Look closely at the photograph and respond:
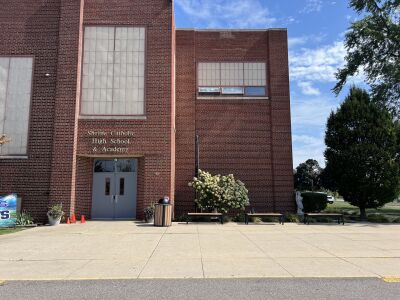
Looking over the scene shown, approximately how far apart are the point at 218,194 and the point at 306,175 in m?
71.7

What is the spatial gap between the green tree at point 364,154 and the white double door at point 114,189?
12.0 m

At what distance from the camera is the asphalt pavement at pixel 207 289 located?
19.0 ft

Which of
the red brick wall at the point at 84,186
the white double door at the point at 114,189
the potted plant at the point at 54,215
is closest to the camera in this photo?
the potted plant at the point at 54,215

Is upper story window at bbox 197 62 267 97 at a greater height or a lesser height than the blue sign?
greater

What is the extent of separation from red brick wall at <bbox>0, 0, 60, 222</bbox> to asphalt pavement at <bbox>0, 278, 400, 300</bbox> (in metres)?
12.5

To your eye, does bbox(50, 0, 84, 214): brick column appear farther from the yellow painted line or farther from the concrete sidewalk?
the yellow painted line

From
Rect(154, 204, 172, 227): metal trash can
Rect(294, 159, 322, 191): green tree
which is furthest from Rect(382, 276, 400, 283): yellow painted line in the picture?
Rect(294, 159, 322, 191): green tree

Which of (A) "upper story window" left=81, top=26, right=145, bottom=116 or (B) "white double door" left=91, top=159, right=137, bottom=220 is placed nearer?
(A) "upper story window" left=81, top=26, right=145, bottom=116

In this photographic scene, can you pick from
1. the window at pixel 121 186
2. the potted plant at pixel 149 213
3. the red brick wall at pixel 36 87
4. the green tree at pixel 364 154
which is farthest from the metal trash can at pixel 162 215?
the green tree at pixel 364 154

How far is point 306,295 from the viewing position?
5832 millimetres

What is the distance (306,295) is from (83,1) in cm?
1950

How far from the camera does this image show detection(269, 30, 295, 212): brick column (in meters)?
21.5

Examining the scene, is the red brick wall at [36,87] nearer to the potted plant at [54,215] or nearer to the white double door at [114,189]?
the potted plant at [54,215]

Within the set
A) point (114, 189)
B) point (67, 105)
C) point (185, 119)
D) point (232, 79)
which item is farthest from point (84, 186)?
point (232, 79)
